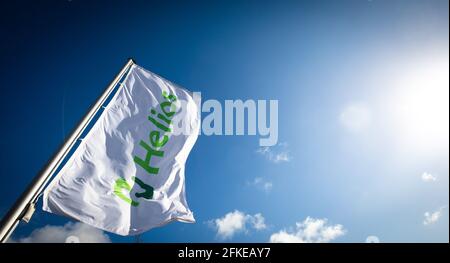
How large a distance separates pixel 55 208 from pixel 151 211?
1.41 m

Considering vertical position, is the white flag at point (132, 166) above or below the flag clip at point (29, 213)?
above

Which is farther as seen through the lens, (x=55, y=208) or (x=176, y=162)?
(x=176, y=162)

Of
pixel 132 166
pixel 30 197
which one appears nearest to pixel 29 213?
pixel 30 197

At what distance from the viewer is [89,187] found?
4.08 meters

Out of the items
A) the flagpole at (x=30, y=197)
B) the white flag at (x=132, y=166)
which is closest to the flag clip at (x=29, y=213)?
the flagpole at (x=30, y=197)

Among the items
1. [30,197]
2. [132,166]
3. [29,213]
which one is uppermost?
[132,166]

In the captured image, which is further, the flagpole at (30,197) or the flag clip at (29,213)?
the flag clip at (29,213)

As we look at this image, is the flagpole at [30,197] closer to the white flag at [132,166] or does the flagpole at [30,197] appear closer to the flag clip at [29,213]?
the flag clip at [29,213]

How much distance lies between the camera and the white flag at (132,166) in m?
3.92

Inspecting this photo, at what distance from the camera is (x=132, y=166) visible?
4723 millimetres

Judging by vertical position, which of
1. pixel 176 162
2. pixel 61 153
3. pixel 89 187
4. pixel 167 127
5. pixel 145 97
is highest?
pixel 145 97

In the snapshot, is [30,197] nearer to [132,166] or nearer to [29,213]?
[29,213]
